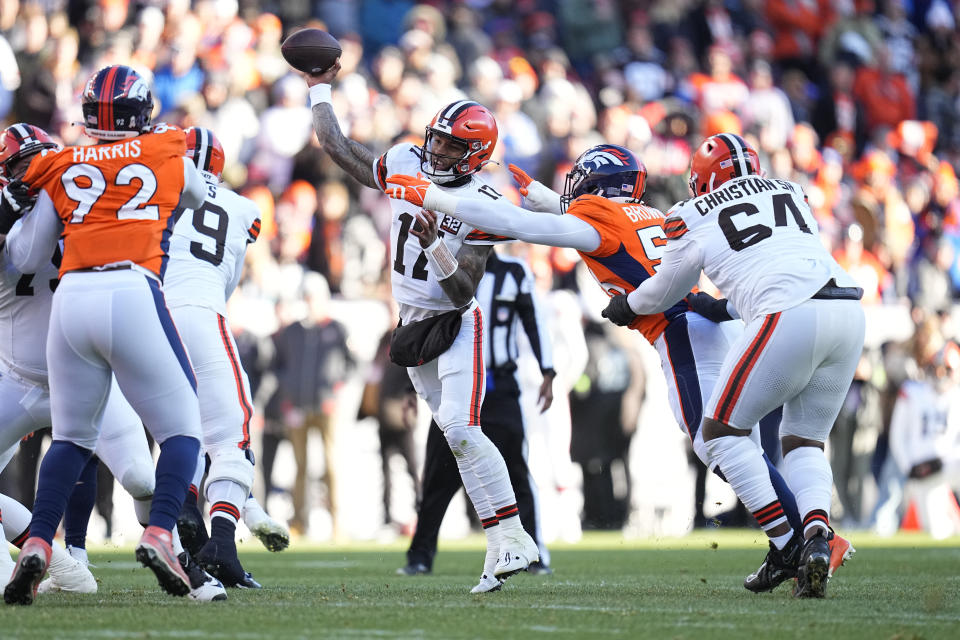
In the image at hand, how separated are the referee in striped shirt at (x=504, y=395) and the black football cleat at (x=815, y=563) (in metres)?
2.69

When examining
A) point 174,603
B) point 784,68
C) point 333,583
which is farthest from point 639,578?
point 784,68

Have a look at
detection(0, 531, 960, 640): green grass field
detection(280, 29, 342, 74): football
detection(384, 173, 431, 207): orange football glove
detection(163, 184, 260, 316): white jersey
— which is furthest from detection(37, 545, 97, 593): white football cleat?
detection(280, 29, 342, 74): football

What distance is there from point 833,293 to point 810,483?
2.75 feet

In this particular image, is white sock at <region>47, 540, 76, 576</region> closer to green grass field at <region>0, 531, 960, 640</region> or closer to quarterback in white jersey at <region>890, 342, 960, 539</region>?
green grass field at <region>0, 531, 960, 640</region>

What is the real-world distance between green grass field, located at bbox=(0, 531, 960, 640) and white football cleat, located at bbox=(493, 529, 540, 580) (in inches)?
4.5

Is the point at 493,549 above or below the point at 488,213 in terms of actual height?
below

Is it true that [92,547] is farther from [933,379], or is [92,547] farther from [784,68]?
[784,68]

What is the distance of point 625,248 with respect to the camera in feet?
22.8

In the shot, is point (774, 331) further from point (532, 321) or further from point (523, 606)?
point (532, 321)

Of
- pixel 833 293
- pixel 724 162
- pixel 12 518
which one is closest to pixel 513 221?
pixel 724 162

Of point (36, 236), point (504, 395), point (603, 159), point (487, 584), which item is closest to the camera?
point (36, 236)

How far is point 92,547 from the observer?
440 inches

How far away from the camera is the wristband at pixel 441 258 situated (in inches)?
257

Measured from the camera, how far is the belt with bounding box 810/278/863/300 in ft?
20.6
